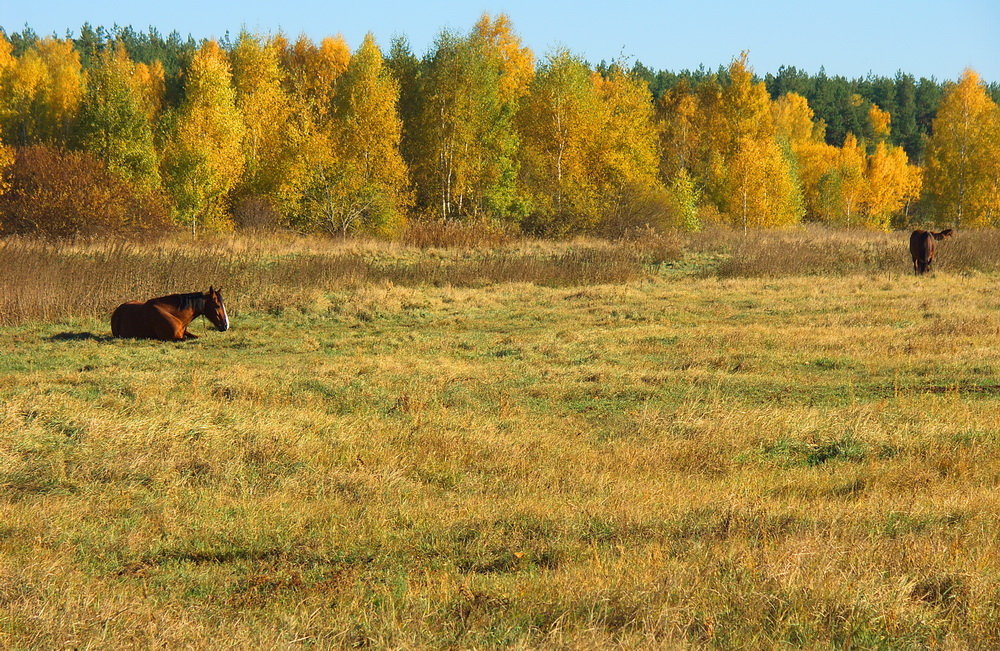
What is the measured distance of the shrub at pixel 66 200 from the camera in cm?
3039

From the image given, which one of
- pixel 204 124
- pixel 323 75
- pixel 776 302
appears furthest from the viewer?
pixel 323 75

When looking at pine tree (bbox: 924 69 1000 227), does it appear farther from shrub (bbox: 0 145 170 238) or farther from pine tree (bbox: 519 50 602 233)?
shrub (bbox: 0 145 170 238)

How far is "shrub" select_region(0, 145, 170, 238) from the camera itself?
30391mm

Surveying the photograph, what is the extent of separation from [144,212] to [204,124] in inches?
297

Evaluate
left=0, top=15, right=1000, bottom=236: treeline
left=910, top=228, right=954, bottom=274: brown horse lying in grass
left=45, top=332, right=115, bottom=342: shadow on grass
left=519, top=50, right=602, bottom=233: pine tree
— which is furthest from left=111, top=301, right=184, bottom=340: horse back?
left=519, top=50, right=602, bottom=233: pine tree

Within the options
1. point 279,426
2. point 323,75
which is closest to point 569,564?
point 279,426

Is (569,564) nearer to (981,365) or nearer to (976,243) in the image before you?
(981,365)

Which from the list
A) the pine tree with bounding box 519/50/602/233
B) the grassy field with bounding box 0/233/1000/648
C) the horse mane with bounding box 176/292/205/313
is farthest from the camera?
the pine tree with bounding box 519/50/602/233

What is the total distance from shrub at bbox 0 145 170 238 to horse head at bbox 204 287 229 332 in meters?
16.1

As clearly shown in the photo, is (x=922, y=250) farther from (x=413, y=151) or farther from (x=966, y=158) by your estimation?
(x=966, y=158)

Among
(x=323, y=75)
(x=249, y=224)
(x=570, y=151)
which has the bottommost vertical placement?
(x=249, y=224)

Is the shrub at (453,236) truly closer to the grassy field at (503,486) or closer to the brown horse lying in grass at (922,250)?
the brown horse lying in grass at (922,250)

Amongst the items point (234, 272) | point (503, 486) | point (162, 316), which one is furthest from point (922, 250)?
point (503, 486)

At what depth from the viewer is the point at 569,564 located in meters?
5.08
